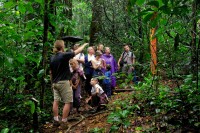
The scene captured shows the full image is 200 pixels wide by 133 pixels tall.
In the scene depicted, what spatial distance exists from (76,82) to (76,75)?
0.22m

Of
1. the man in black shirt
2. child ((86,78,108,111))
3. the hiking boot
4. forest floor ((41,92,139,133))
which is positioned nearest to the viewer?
forest floor ((41,92,139,133))

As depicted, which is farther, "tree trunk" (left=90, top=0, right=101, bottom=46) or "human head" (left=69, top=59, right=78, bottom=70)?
"tree trunk" (left=90, top=0, right=101, bottom=46)

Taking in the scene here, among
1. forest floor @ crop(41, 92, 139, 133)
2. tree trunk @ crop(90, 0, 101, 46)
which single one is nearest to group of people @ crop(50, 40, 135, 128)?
forest floor @ crop(41, 92, 139, 133)

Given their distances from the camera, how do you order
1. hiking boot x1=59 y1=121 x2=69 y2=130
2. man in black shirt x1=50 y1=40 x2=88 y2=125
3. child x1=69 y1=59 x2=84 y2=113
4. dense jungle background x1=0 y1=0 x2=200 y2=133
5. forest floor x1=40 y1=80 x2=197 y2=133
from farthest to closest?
child x1=69 y1=59 x2=84 y2=113
man in black shirt x1=50 y1=40 x2=88 y2=125
hiking boot x1=59 y1=121 x2=69 y2=130
forest floor x1=40 y1=80 x2=197 y2=133
dense jungle background x1=0 y1=0 x2=200 y2=133

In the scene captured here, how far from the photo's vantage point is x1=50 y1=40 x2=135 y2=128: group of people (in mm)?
6238

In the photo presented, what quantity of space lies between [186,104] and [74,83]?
3.79 meters

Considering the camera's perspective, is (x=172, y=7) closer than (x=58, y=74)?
Yes

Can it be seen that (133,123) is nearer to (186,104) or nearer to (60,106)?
(186,104)

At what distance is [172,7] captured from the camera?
215cm

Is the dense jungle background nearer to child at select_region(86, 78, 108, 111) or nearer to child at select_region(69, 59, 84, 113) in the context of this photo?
child at select_region(69, 59, 84, 113)

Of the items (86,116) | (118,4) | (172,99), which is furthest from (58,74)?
(118,4)

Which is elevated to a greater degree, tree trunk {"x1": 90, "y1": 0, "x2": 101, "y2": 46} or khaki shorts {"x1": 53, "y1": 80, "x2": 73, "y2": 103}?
tree trunk {"x1": 90, "y1": 0, "x2": 101, "y2": 46}

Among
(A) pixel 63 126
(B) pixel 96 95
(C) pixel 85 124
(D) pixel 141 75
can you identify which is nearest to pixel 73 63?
(B) pixel 96 95

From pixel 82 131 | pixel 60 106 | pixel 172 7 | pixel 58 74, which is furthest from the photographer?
pixel 60 106
